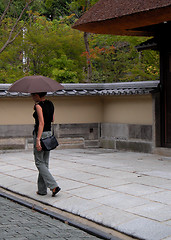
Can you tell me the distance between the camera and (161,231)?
495 centimetres

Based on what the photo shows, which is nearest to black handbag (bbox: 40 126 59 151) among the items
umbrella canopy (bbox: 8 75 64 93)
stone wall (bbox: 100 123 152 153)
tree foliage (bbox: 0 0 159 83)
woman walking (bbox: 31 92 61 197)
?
woman walking (bbox: 31 92 61 197)

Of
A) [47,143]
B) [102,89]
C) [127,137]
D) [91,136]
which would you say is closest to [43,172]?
[47,143]

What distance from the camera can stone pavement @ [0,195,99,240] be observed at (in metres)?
5.00

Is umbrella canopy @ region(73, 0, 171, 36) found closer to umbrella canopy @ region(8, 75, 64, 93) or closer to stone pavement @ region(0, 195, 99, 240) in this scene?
umbrella canopy @ region(8, 75, 64, 93)

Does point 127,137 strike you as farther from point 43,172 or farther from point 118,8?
point 43,172

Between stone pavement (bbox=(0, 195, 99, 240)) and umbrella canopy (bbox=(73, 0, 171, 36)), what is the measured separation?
586 centimetres

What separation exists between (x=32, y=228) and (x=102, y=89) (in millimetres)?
9641

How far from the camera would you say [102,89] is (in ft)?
47.9

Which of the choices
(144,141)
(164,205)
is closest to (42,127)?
(164,205)

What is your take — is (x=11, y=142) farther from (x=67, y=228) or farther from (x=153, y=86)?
(x=67, y=228)

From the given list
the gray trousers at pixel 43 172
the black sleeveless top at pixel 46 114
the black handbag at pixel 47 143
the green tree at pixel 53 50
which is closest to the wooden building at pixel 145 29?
the black sleeveless top at pixel 46 114

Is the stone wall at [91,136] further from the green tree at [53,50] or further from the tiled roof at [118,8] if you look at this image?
the green tree at [53,50]

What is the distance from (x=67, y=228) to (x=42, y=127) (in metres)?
2.00

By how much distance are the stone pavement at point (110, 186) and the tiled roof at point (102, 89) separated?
190cm
